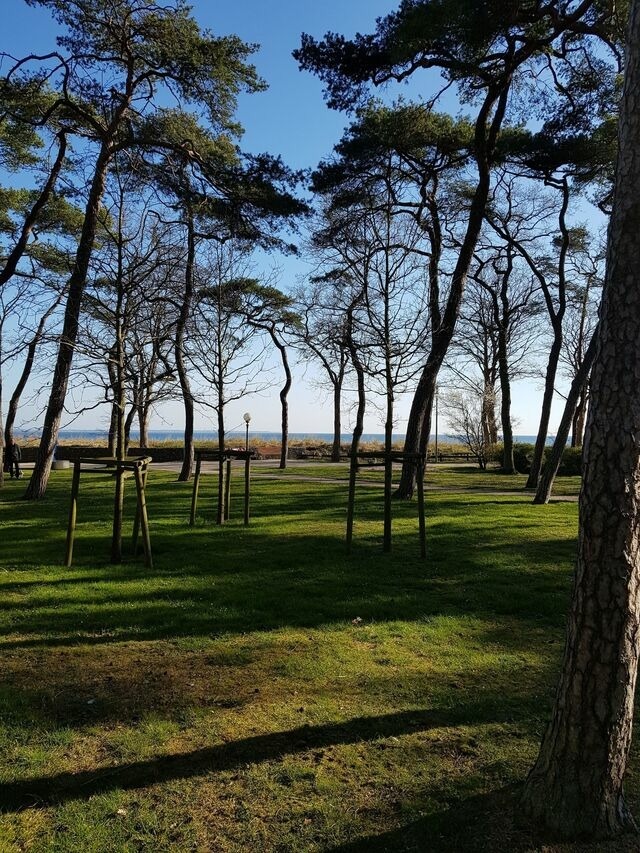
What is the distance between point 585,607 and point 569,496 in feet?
42.7

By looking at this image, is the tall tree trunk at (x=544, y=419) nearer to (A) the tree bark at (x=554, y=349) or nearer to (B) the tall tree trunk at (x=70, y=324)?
(A) the tree bark at (x=554, y=349)

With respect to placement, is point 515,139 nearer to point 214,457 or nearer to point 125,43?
point 125,43

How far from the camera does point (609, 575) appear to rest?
2170 mm

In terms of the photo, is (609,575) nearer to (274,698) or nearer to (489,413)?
(274,698)

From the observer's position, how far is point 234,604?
513 centimetres

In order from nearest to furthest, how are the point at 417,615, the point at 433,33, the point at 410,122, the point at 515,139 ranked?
the point at 417,615, the point at 433,33, the point at 410,122, the point at 515,139

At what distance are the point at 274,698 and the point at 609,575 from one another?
6.79 feet

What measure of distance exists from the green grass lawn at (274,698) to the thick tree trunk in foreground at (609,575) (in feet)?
0.69

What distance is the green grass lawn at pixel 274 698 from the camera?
230 centimetres

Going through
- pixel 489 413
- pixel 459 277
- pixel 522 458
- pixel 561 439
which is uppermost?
pixel 459 277

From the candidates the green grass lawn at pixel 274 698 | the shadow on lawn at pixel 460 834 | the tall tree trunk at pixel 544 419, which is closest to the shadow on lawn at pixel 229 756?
the green grass lawn at pixel 274 698

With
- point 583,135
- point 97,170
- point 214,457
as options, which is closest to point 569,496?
point 583,135

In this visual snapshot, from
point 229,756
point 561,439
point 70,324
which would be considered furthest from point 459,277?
point 229,756

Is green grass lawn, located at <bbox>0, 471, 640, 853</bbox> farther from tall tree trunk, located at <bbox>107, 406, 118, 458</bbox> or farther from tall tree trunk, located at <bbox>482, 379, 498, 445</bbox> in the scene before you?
tall tree trunk, located at <bbox>482, 379, 498, 445</bbox>
